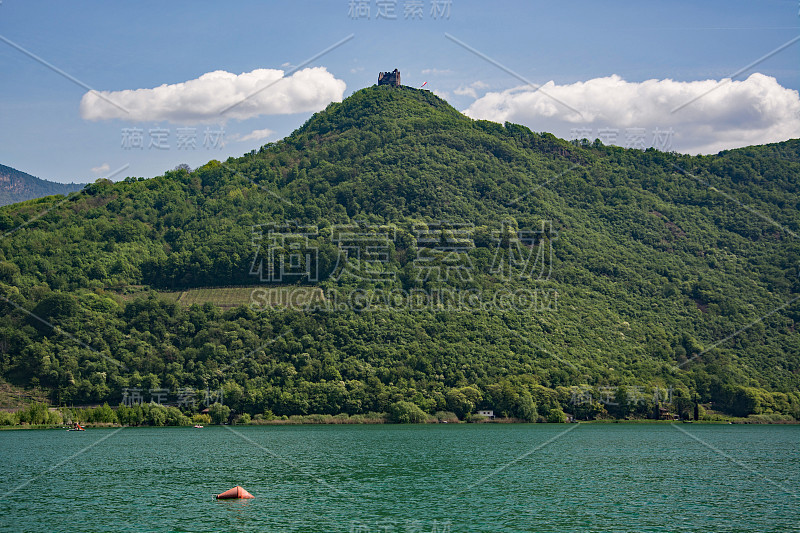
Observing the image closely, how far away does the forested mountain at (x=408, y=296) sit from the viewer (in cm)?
12750

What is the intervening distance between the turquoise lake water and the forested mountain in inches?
1233

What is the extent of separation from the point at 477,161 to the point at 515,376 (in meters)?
82.4

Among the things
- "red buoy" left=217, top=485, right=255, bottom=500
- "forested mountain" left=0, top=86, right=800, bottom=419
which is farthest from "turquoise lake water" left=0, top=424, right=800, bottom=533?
"forested mountain" left=0, top=86, right=800, bottom=419

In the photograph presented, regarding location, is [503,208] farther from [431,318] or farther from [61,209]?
[61,209]

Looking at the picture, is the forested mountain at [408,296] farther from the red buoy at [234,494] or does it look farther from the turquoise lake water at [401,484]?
the red buoy at [234,494]

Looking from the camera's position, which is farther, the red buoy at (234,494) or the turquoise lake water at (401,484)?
the red buoy at (234,494)

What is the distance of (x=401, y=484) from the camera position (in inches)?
2141

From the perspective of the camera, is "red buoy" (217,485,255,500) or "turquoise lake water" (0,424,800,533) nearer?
"turquoise lake water" (0,424,800,533)

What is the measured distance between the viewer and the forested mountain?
12750 centimetres

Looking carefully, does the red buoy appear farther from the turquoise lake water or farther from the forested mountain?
the forested mountain

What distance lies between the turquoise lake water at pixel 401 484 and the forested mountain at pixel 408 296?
31.3 m

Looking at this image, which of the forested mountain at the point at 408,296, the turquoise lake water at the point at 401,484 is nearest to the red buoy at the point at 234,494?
the turquoise lake water at the point at 401,484

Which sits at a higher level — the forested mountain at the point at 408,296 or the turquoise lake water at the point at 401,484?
the forested mountain at the point at 408,296

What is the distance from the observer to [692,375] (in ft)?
456
